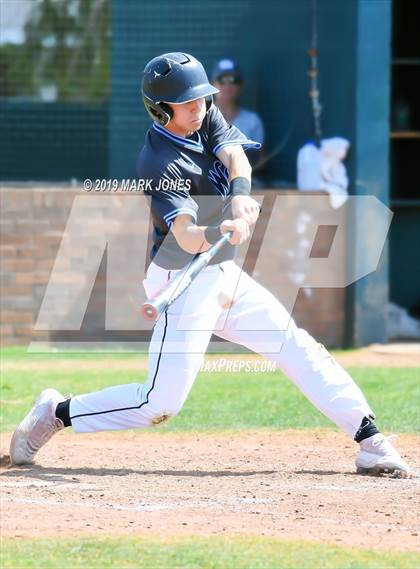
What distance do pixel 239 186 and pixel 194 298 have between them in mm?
568

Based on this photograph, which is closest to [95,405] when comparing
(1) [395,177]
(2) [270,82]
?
(2) [270,82]

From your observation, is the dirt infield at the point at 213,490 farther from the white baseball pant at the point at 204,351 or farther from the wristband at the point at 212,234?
the wristband at the point at 212,234

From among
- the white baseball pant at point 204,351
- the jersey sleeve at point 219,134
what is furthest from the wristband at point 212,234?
the jersey sleeve at point 219,134

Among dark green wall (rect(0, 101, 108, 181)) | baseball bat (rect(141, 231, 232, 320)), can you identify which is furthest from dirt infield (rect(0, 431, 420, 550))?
dark green wall (rect(0, 101, 108, 181))

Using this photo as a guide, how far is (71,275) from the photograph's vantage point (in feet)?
34.0

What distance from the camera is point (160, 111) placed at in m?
5.36

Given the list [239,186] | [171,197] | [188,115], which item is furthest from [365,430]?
[188,115]

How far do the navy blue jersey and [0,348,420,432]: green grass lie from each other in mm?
1829

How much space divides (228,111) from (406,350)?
9.13 ft

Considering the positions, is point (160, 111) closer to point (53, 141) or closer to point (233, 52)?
point (233, 52)

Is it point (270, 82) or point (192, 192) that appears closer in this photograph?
point (192, 192)

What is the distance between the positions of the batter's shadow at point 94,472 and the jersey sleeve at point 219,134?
Result: 1572mm

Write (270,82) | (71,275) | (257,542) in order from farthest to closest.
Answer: (270,82), (71,275), (257,542)

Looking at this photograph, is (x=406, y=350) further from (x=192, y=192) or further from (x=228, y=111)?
(x=192, y=192)
